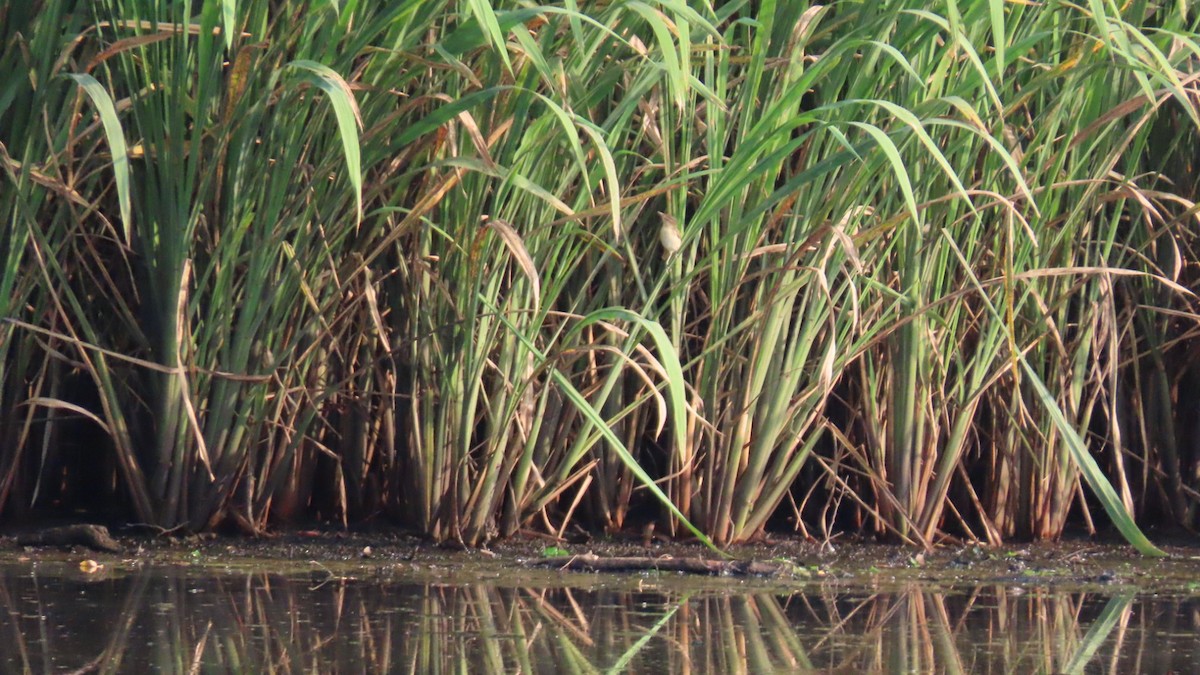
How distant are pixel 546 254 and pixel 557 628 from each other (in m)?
0.70

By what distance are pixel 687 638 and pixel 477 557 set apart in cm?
61

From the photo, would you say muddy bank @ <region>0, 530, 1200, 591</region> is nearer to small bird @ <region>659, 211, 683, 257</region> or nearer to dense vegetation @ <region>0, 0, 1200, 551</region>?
dense vegetation @ <region>0, 0, 1200, 551</region>

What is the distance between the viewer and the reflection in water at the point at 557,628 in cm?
153

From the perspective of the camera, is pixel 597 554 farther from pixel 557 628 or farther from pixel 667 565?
pixel 557 628

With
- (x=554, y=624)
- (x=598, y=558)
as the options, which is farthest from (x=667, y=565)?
(x=554, y=624)

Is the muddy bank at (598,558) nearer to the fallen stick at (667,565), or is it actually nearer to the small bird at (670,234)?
the fallen stick at (667,565)

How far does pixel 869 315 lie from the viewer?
2.34m

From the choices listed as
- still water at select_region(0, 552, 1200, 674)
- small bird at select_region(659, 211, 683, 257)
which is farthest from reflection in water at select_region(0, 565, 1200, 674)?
small bird at select_region(659, 211, 683, 257)

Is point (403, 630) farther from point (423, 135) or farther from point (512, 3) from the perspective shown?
point (512, 3)

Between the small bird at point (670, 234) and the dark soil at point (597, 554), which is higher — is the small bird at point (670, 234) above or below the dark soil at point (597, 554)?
above

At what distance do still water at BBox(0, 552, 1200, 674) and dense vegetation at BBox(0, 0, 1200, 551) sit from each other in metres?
0.20

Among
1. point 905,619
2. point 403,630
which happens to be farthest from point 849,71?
point 403,630

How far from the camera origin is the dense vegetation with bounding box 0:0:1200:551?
2.05m

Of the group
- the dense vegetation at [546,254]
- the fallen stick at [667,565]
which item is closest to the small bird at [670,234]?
the dense vegetation at [546,254]
